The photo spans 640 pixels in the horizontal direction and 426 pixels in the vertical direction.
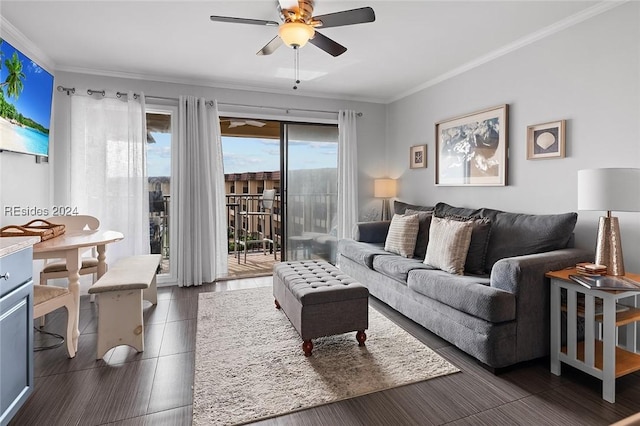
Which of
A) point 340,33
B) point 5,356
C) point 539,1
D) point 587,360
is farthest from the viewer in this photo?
point 340,33

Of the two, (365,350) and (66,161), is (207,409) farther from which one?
(66,161)

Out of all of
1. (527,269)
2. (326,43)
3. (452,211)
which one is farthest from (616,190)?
(326,43)

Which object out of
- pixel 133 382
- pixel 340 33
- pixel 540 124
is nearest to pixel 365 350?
pixel 133 382

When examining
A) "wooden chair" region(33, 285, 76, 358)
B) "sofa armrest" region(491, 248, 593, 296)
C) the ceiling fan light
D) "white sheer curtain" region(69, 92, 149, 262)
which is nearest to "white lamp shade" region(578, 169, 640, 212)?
"sofa armrest" region(491, 248, 593, 296)

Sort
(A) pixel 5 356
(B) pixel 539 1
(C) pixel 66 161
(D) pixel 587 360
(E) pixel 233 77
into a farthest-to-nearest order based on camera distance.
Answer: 1. (E) pixel 233 77
2. (C) pixel 66 161
3. (B) pixel 539 1
4. (D) pixel 587 360
5. (A) pixel 5 356

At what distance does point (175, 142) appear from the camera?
4262 mm

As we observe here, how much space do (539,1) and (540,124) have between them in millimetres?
983

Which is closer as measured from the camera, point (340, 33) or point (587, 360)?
point (587, 360)

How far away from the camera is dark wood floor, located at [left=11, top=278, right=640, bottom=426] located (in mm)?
1803

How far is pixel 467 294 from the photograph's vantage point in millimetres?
2344

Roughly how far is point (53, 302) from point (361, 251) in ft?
9.07

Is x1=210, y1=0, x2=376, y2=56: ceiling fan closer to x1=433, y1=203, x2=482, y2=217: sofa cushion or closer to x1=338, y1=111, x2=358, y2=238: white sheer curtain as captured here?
x1=433, y1=203, x2=482, y2=217: sofa cushion

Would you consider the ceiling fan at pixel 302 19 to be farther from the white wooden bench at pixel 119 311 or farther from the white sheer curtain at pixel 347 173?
the white sheer curtain at pixel 347 173

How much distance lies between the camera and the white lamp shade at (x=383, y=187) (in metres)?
5.02
